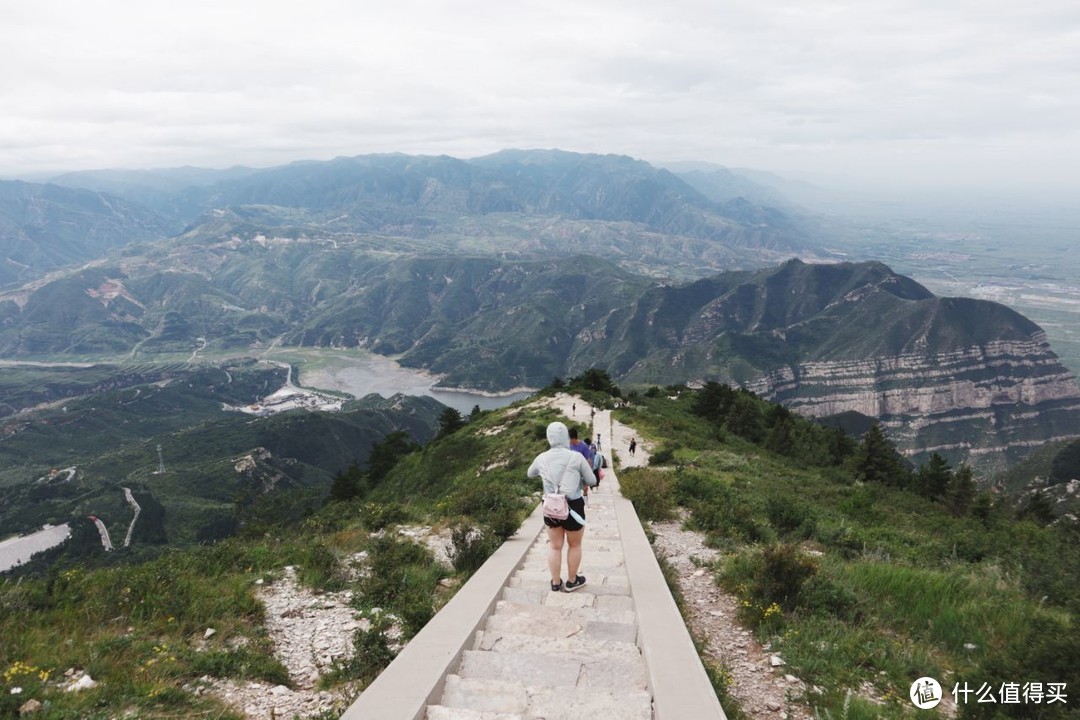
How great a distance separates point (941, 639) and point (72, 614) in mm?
11122

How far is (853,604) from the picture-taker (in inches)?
293

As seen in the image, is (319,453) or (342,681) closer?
(342,681)

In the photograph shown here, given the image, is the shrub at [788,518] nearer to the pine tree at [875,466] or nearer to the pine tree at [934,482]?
the pine tree at [875,466]

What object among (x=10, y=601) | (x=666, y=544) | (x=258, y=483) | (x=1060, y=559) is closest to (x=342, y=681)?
(x=10, y=601)

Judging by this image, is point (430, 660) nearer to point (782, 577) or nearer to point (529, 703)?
point (529, 703)

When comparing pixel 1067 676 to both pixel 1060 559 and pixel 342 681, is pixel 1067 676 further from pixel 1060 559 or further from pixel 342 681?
pixel 1060 559

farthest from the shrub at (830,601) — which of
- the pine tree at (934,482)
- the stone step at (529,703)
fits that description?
Result: the pine tree at (934,482)

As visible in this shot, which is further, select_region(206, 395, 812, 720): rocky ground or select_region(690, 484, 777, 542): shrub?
select_region(690, 484, 777, 542): shrub

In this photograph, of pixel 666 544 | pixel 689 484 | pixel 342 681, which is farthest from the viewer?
pixel 689 484

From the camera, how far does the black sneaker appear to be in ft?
27.4

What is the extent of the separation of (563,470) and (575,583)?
178 cm

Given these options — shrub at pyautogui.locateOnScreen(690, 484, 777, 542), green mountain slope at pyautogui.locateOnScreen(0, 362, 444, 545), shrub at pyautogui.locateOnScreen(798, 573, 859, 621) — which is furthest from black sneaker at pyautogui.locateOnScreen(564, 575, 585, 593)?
green mountain slope at pyautogui.locateOnScreen(0, 362, 444, 545)

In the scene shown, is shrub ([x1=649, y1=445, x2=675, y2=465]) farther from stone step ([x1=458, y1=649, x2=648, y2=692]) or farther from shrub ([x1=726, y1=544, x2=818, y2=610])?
stone step ([x1=458, y1=649, x2=648, y2=692])

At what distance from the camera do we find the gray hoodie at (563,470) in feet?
26.9
